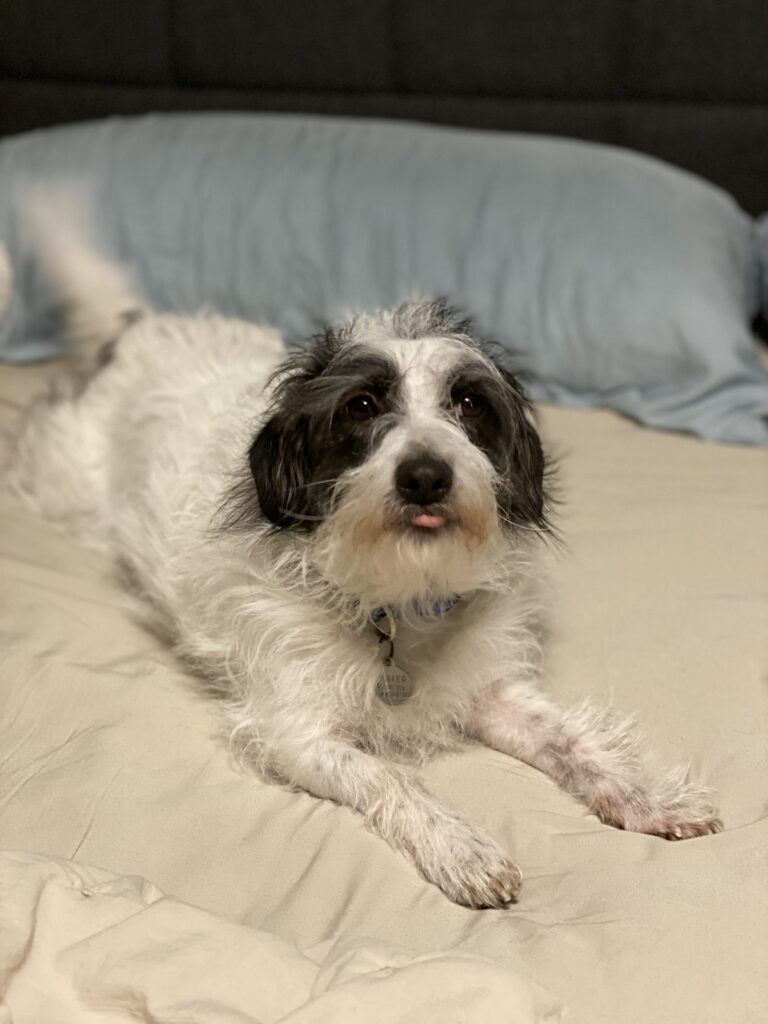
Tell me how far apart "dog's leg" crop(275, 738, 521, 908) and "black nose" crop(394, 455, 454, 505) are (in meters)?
0.43

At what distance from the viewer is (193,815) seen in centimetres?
168

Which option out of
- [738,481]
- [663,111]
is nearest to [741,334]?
[738,481]

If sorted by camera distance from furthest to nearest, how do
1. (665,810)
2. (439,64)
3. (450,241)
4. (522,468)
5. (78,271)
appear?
(439,64)
(450,241)
(78,271)
(522,468)
(665,810)

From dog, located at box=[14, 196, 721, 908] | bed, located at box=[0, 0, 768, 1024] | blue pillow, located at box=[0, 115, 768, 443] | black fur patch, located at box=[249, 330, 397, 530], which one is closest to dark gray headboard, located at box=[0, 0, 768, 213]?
blue pillow, located at box=[0, 115, 768, 443]

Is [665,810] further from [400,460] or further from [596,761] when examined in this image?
[400,460]

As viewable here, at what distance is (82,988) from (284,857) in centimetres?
39

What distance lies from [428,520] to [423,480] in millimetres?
62

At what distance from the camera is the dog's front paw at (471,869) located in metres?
1.51

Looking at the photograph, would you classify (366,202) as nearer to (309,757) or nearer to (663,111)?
(663,111)

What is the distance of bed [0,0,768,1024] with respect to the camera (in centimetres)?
129

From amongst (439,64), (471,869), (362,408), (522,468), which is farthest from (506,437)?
(439,64)

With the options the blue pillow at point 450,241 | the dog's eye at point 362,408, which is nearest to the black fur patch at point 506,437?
the dog's eye at point 362,408

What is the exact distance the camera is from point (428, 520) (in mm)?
1569

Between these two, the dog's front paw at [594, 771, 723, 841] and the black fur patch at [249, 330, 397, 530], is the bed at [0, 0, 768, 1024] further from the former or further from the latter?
the black fur patch at [249, 330, 397, 530]
